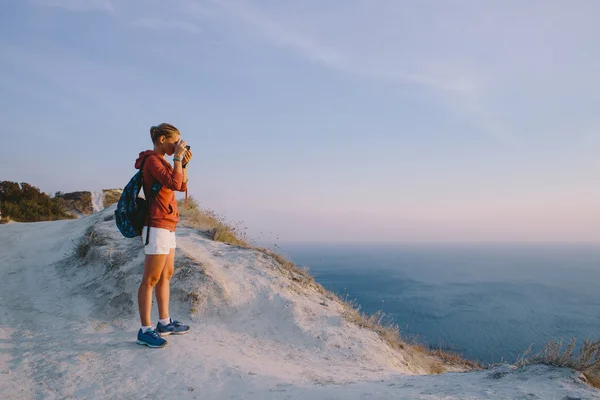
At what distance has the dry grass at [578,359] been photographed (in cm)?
311

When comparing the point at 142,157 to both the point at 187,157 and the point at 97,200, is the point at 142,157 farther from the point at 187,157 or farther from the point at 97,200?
the point at 97,200

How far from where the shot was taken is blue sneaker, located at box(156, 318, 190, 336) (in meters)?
4.48

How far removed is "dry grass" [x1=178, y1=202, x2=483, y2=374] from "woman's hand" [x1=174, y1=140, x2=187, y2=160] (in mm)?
4316

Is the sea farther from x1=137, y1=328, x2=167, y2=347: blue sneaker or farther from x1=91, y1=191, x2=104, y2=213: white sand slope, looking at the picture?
x1=91, y1=191, x2=104, y2=213: white sand slope

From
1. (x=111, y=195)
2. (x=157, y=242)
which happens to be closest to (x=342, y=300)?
(x=157, y=242)

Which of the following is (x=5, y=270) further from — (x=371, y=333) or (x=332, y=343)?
(x=371, y=333)

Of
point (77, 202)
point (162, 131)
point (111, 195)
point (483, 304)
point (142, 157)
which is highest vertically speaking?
point (162, 131)

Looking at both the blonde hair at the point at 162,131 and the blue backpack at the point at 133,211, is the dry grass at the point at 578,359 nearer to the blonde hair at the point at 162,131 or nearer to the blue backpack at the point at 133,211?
the blue backpack at the point at 133,211

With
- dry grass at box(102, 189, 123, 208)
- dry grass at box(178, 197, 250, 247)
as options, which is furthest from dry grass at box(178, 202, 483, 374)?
dry grass at box(102, 189, 123, 208)

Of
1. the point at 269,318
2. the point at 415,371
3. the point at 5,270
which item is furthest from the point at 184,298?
the point at 5,270

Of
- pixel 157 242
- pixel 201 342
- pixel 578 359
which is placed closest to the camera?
pixel 578 359

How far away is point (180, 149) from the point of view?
411 cm

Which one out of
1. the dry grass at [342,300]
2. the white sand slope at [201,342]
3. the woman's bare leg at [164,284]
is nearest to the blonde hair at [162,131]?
the woman's bare leg at [164,284]

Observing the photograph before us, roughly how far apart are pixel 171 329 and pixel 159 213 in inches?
66.3
